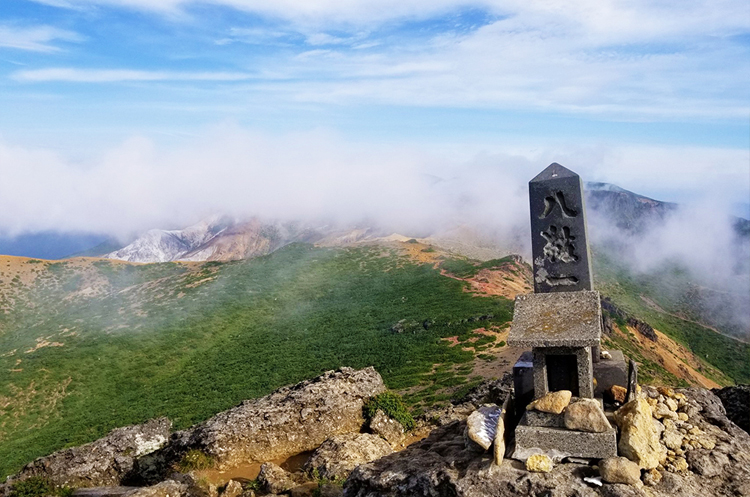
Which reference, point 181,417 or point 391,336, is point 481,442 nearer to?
point 181,417

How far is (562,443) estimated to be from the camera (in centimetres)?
837

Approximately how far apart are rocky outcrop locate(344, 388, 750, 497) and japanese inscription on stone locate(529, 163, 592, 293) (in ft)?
9.78

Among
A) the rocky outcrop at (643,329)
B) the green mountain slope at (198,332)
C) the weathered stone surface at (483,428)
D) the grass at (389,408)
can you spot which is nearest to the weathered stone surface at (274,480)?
the grass at (389,408)

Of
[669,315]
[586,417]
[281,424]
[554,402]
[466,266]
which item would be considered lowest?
[669,315]

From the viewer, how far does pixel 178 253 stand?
150250 millimetres

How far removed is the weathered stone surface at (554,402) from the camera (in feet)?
28.3

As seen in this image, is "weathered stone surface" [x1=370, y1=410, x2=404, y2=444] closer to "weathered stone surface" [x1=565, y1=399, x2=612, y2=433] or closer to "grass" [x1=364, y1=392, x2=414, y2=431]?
"grass" [x1=364, y1=392, x2=414, y2=431]

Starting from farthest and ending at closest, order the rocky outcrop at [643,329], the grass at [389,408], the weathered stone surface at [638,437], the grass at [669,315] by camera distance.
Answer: the grass at [669,315], the rocky outcrop at [643,329], the grass at [389,408], the weathered stone surface at [638,437]

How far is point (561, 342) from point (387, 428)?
877 centimetres

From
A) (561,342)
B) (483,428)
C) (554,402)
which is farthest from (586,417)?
(483,428)

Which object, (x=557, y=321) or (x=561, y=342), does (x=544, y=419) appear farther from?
(x=557, y=321)

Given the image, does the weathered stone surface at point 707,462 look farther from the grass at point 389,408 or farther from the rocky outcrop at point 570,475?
the grass at point 389,408

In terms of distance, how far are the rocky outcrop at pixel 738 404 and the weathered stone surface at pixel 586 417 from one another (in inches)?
298

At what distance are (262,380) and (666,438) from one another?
1151 inches
